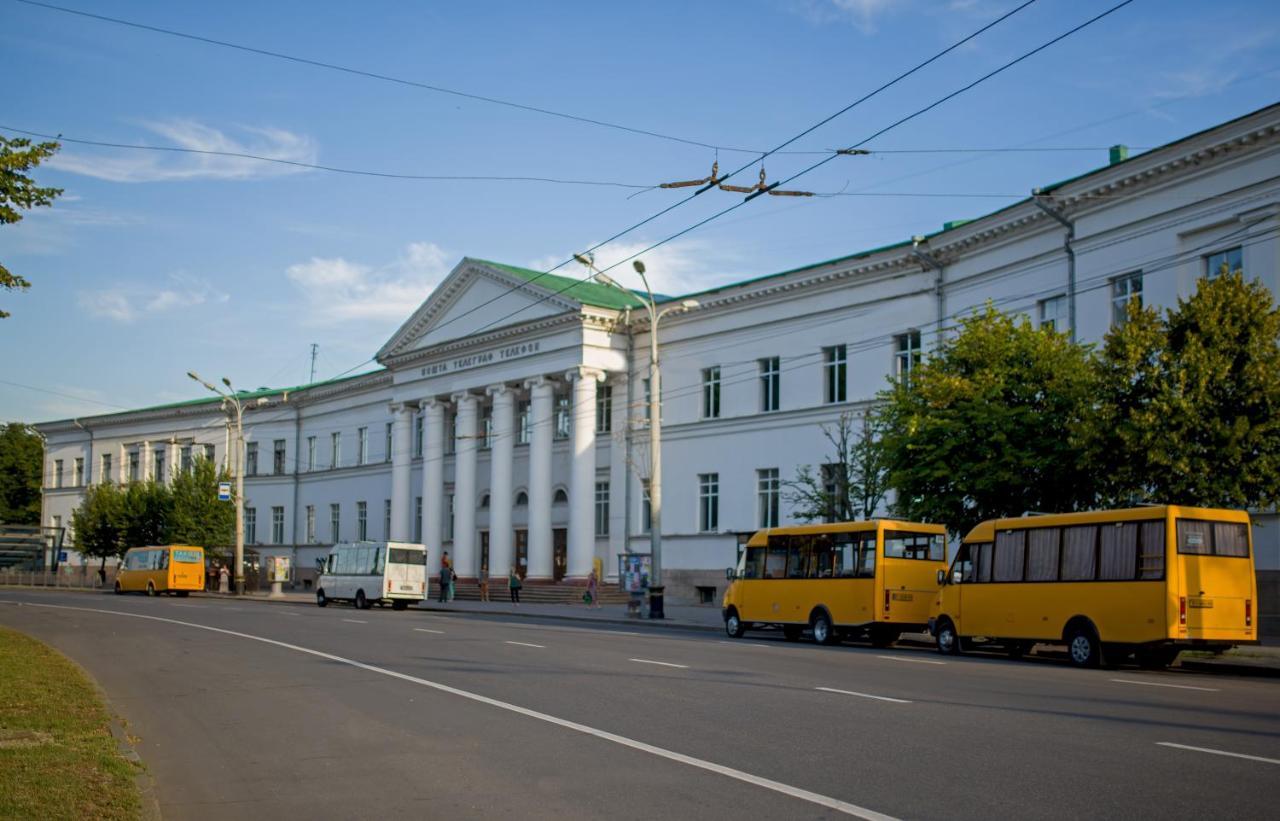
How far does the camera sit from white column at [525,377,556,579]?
52.5 m

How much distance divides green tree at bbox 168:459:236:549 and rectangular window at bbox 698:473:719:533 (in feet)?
113

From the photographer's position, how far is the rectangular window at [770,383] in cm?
4549

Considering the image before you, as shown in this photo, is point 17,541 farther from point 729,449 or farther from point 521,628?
point 521,628

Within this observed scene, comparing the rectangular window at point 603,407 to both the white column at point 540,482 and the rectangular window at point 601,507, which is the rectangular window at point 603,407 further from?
the rectangular window at point 601,507

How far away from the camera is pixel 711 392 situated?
159 feet

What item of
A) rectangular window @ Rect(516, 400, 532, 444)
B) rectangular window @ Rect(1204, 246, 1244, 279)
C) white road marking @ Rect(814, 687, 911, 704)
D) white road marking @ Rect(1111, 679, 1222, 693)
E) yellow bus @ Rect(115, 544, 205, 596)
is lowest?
yellow bus @ Rect(115, 544, 205, 596)

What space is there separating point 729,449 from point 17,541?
2238 inches

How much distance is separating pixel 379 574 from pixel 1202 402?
31410mm

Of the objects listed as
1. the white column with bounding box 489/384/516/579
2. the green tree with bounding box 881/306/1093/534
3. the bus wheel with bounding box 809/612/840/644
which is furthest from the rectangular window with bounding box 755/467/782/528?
the bus wheel with bounding box 809/612/840/644

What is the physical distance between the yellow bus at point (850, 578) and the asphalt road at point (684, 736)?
5597 millimetres

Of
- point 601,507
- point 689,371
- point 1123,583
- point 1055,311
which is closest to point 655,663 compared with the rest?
point 1123,583

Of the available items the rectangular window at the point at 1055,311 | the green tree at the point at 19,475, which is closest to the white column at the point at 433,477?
the rectangular window at the point at 1055,311

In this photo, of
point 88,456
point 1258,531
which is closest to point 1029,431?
point 1258,531

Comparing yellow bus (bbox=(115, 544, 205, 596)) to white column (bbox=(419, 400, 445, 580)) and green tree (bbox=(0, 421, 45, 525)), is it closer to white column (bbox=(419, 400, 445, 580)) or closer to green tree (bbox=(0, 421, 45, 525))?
white column (bbox=(419, 400, 445, 580))
